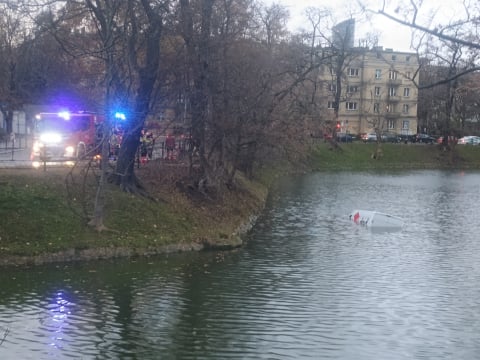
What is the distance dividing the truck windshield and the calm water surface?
10874 mm

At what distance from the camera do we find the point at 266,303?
15.6 metres

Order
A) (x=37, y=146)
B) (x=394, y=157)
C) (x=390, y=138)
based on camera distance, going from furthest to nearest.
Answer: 1. (x=390, y=138)
2. (x=394, y=157)
3. (x=37, y=146)

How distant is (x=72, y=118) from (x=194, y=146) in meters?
6.42

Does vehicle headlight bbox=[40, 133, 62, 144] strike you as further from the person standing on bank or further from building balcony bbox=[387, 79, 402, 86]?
building balcony bbox=[387, 79, 402, 86]

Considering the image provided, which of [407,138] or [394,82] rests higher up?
[394,82]

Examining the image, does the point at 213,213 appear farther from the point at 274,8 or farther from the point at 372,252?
the point at 274,8

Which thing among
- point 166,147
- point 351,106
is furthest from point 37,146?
point 351,106

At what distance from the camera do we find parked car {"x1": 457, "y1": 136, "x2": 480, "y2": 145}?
90.1 metres

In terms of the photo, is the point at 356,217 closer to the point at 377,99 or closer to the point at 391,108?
the point at 377,99

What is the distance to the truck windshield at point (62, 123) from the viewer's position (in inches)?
1196

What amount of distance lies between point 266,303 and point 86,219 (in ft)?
27.5

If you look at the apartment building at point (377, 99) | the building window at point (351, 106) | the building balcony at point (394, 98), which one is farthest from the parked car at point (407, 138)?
the building window at point (351, 106)

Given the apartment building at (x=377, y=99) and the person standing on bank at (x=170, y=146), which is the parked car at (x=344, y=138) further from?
the person standing on bank at (x=170, y=146)

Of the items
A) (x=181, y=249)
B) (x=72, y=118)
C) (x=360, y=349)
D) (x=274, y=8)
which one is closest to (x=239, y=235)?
(x=181, y=249)
